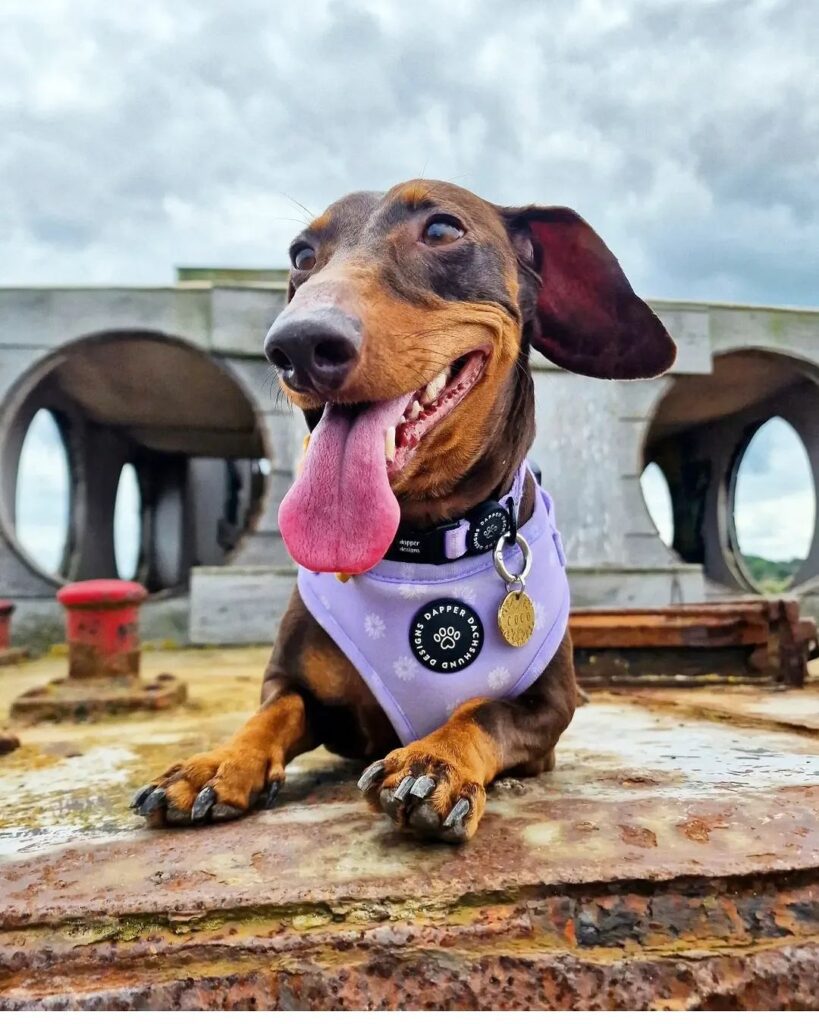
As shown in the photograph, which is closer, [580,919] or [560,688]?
[580,919]

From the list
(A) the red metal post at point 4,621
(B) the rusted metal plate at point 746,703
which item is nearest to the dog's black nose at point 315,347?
(B) the rusted metal plate at point 746,703

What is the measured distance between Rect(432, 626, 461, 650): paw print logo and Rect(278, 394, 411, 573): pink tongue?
1.00 feet

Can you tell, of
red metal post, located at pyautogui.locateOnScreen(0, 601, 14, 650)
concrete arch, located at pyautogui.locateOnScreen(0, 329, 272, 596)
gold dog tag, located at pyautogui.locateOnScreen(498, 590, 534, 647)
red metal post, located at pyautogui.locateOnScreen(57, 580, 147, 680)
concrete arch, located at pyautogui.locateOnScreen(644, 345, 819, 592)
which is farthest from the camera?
concrete arch, located at pyautogui.locateOnScreen(644, 345, 819, 592)

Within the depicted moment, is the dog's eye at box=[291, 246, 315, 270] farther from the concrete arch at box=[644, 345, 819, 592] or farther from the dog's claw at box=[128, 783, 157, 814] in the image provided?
the concrete arch at box=[644, 345, 819, 592]

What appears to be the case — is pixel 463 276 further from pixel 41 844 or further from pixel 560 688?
pixel 41 844

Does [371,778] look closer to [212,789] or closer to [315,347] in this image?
[212,789]

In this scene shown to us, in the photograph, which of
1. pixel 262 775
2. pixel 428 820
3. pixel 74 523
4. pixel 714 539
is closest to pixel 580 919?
pixel 428 820

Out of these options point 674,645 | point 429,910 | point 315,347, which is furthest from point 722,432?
point 429,910

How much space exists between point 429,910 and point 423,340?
0.92m

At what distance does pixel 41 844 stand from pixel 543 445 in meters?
6.26

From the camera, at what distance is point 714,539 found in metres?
11.4

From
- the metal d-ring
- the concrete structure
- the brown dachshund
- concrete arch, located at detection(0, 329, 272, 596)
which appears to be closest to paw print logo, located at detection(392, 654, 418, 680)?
the brown dachshund

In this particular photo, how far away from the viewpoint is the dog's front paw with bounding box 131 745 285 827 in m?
1.38

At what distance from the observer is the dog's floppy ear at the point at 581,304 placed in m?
1.89
